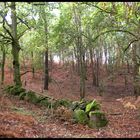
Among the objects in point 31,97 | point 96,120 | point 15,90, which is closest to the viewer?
point 96,120

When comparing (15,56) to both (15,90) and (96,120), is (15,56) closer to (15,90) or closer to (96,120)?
(15,90)

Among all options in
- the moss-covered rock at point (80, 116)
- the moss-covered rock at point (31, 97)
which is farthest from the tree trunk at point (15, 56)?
the moss-covered rock at point (80, 116)

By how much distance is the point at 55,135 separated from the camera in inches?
479

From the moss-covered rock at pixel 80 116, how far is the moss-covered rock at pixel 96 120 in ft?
0.90

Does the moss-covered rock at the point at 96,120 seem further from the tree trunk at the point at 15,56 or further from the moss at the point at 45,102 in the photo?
the tree trunk at the point at 15,56

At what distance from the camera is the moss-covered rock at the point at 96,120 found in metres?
14.8

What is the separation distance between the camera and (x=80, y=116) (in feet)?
49.9

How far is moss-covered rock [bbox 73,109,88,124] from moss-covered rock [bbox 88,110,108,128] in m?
0.28

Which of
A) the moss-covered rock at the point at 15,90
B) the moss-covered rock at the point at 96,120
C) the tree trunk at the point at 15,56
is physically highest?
the tree trunk at the point at 15,56

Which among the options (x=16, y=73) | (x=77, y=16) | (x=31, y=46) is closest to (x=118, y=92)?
(x=77, y=16)

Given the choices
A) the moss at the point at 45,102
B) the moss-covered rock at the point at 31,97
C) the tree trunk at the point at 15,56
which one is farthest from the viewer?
the tree trunk at the point at 15,56

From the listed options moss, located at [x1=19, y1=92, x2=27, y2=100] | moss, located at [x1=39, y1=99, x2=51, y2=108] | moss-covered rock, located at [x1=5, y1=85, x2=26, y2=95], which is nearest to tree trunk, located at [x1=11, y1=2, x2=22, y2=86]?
moss-covered rock, located at [x1=5, y1=85, x2=26, y2=95]

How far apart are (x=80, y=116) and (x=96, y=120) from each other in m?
0.79

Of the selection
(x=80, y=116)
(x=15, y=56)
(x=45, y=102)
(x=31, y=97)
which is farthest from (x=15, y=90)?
(x=80, y=116)
